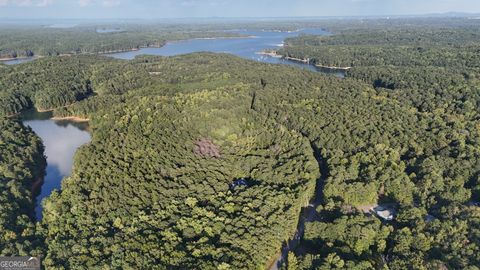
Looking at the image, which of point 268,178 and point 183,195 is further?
point 268,178

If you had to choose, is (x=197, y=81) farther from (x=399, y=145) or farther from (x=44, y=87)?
(x=399, y=145)

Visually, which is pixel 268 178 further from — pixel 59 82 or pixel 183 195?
pixel 59 82

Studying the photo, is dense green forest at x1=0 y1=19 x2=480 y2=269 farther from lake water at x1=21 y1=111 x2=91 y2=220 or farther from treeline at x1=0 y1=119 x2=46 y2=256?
lake water at x1=21 y1=111 x2=91 y2=220

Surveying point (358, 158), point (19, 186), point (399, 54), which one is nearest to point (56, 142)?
point (19, 186)

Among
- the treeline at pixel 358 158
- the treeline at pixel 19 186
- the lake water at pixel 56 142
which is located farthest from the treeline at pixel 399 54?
the treeline at pixel 19 186

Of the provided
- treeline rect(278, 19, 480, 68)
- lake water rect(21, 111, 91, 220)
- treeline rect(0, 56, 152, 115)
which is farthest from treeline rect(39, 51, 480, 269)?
treeline rect(278, 19, 480, 68)

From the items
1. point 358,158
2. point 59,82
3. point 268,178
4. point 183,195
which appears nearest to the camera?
point 183,195

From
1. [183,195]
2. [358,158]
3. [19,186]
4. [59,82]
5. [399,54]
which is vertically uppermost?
[399,54]
